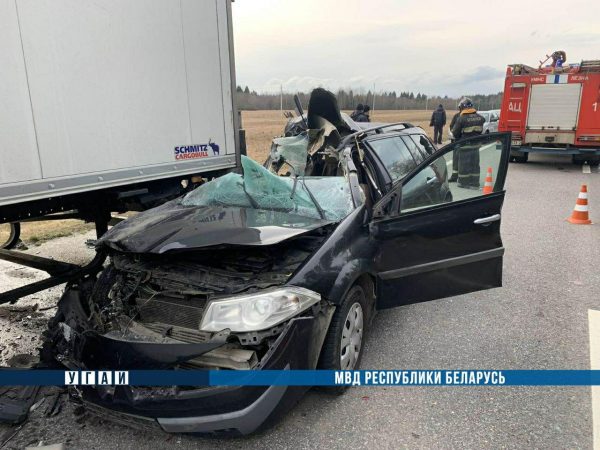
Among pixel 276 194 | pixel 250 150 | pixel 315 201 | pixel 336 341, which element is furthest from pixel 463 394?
pixel 250 150

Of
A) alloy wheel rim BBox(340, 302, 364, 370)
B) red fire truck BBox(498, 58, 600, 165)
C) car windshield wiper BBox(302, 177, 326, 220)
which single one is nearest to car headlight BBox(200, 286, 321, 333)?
alloy wheel rim BBox(340, 302, 364, 370)

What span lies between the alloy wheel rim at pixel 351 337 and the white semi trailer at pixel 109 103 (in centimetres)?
213

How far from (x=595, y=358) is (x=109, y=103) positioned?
403 centimetres

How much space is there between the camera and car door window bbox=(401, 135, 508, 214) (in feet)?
11.8

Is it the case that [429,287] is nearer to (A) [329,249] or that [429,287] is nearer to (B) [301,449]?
(A) [329,249]

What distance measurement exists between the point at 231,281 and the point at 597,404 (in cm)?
234

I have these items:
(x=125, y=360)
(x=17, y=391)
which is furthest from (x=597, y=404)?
(x=17, y=391)

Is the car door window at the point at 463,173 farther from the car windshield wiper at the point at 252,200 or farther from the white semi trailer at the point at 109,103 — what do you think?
the white semi trailer at the point at 109,103

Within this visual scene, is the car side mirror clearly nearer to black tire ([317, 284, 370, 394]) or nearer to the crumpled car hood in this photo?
the crumpled car hood

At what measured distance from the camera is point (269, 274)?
2586mm

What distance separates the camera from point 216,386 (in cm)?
219

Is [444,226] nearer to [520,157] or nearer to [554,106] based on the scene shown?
[554,106]

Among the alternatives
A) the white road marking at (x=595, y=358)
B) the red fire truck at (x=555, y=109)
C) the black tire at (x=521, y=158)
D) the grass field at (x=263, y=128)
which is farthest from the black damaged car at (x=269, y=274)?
the black tire at (x=521, y=158)

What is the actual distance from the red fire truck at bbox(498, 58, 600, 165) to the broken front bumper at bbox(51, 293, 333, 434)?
44.7ft
